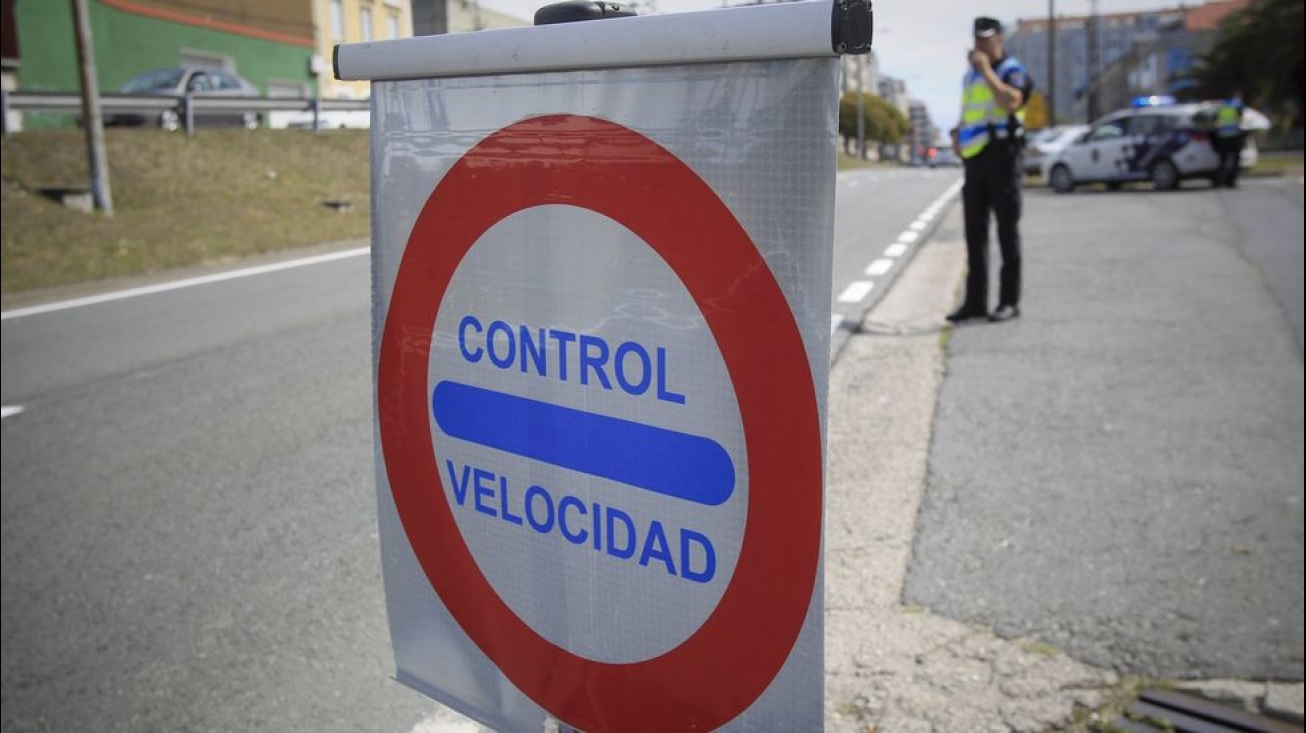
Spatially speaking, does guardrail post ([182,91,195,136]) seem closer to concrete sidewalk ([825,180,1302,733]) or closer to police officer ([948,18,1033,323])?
concrete sidewalk ([825,180,1302,733])

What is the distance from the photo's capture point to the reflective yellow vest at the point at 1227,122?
20156 mm

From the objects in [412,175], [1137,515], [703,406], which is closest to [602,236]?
[703,406]

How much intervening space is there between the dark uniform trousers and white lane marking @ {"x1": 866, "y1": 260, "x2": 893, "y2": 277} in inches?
92.1

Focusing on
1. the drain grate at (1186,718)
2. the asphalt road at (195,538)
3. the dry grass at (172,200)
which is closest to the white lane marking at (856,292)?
the asphalt road at (195,538)

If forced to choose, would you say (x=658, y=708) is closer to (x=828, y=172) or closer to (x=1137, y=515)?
(x=828, y=172)

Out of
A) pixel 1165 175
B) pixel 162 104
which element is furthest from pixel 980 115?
pixel 162 104

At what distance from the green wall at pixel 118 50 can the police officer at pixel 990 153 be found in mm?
21784

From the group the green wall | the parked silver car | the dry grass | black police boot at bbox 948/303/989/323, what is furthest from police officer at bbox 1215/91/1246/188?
the green wall

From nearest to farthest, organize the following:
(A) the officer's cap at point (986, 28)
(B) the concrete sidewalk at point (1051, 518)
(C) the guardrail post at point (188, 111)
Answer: (B) the concrete sidewalk at point (1051, 518), (A) the officer's cap at point (986, 28), (C) the guardrail post at point (188, 111)

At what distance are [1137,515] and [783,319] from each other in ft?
11.5

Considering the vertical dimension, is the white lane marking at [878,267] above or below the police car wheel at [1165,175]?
below

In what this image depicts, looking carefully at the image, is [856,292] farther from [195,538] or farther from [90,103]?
[90,103]

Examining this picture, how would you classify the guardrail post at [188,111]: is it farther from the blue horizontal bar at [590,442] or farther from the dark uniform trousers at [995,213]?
the blue horizontal bar at [590,442]

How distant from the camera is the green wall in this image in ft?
87.1
